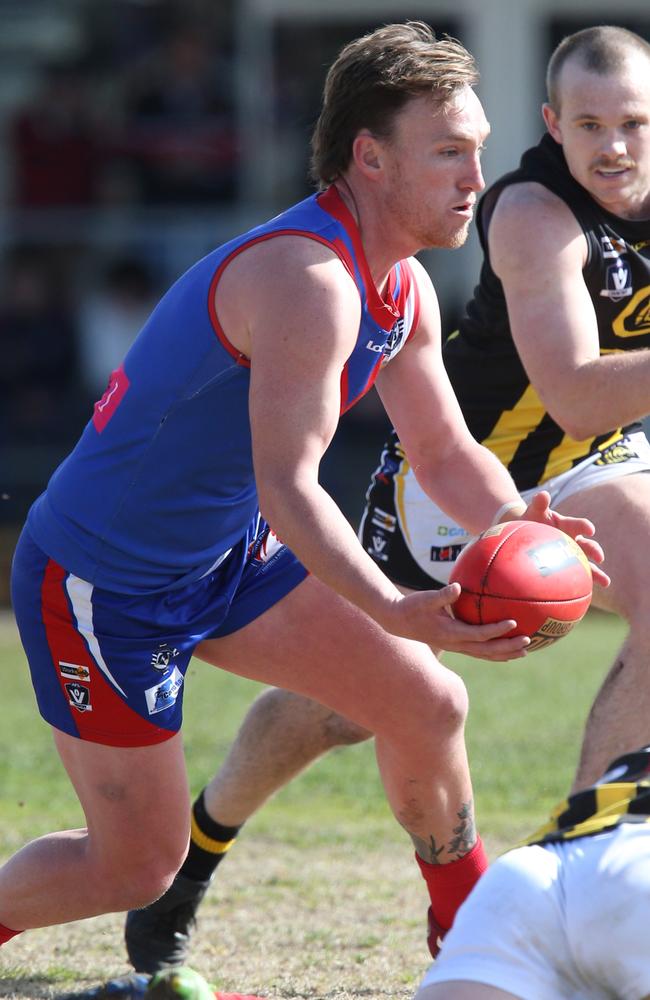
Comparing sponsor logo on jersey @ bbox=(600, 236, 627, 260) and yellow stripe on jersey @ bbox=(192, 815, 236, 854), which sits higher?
sponsor logo on jersey @ bbox=(600, 236, 627, 260)

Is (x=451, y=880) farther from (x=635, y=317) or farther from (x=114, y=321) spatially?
(x=114, y=321)

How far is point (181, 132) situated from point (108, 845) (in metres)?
10.7

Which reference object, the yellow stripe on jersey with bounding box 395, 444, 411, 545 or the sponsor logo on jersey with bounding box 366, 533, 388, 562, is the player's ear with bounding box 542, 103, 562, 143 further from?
the sponsor logo on jersey with bounding box 366, 533, 388, 562

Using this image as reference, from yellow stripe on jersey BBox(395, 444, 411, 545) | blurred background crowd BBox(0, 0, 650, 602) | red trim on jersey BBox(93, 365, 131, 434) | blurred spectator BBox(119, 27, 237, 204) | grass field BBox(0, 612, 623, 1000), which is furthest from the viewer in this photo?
blurred spectator BBox(119, 27, 237, 204)

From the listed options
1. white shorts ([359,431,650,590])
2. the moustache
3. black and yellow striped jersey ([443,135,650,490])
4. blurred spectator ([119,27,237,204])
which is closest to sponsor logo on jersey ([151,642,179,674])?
white shorts ([359,431,650,590])

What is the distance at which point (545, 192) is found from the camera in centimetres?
439

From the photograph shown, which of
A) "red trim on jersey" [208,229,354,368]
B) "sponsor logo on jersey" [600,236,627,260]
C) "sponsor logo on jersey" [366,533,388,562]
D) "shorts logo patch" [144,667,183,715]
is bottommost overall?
"sponsor logo on jersey" [366,533,388,562]

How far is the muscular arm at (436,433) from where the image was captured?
3.84 metres

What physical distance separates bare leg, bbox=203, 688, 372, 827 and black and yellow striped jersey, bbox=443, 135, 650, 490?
3.10 ft

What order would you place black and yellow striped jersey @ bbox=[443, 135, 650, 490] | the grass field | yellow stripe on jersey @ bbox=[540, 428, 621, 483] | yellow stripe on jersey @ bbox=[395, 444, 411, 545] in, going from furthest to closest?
yellow stripe on jersey @ bbox=[395, 444, 411, 545], yellow stripe on jersey @ bbox=[540, 428, 621, 483], black and yellow striped jersey @ bbox=[443, 135, 650, 490], the grass field

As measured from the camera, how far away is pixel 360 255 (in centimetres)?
342

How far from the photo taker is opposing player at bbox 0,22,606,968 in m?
3.22

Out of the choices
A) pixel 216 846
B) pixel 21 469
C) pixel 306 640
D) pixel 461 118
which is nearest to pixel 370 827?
pixel 216 846

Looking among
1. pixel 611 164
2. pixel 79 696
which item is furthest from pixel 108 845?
pixel 611 164
